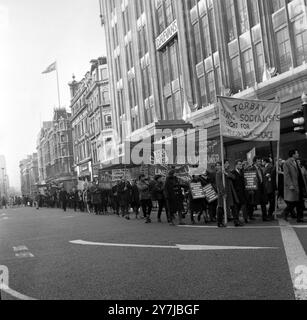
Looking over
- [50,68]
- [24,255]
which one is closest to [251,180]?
[24,255]

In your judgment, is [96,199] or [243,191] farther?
[96,199]

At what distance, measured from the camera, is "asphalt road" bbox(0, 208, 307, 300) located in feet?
18.9

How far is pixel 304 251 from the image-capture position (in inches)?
303

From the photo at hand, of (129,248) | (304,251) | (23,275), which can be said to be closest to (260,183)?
(129,248)

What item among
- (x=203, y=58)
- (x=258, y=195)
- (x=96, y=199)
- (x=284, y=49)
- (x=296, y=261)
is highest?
(x=203, y=58)

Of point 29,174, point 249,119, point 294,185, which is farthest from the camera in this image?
point 29,174

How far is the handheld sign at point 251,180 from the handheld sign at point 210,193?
1.01m

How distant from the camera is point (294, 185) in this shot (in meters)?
12.0

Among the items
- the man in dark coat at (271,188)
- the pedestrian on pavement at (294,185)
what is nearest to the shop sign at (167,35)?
the man in dark coat at (271,188)

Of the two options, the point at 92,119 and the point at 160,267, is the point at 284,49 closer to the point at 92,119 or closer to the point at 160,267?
the point at 160,267

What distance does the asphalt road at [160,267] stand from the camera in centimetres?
576

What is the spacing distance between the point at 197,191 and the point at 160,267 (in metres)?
7.42

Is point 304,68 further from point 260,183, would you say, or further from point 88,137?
point 88,137

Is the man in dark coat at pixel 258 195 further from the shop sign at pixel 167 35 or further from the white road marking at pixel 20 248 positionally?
the shop sign at pixel 167 35
